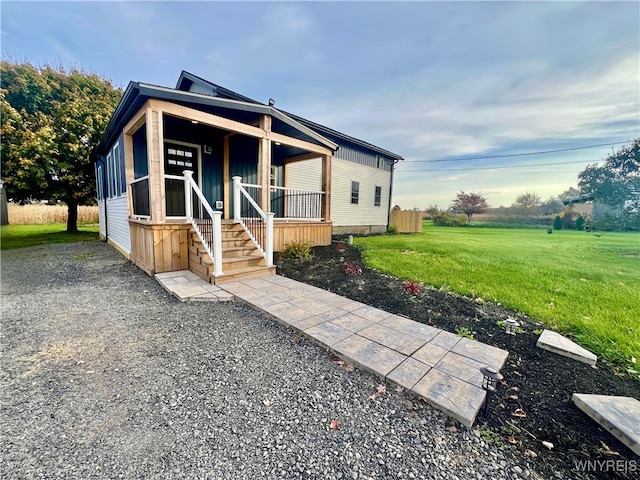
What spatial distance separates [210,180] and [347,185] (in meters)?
6.94

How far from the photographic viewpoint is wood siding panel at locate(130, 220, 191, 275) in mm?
5242

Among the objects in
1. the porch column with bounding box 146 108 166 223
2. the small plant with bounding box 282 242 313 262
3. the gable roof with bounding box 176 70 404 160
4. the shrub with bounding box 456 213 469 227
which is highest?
the gable roof with bounding box 176 70 404 160

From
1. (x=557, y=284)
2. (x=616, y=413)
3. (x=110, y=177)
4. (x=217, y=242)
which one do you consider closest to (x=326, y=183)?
(x=217, y=242)

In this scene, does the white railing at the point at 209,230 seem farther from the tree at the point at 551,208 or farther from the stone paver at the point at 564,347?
the tree at the point at 551,208

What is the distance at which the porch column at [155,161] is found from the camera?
4934 mm

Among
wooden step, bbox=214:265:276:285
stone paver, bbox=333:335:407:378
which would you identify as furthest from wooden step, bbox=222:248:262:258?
stone paver, bbox=333:335:407:378

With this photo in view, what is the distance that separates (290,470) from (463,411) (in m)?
1.18

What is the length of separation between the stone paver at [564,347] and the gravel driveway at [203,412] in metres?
1.70

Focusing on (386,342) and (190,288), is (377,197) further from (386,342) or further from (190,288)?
(386,342)

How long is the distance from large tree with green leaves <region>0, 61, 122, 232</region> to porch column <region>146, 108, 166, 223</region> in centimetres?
1151

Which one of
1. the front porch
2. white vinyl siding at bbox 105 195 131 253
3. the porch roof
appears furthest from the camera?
white vinyl siding at bbox 105 195 131 253

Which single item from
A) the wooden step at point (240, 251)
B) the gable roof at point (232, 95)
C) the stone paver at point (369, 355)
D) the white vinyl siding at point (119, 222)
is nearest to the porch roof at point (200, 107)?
the gable roof at point (232, 95)

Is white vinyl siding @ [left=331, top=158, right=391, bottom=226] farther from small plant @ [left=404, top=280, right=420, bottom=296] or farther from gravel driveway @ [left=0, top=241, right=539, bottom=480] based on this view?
gravel driveway @ [left=0, top=241, right=539, bottom=480]

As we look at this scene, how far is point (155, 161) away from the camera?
5.00m
